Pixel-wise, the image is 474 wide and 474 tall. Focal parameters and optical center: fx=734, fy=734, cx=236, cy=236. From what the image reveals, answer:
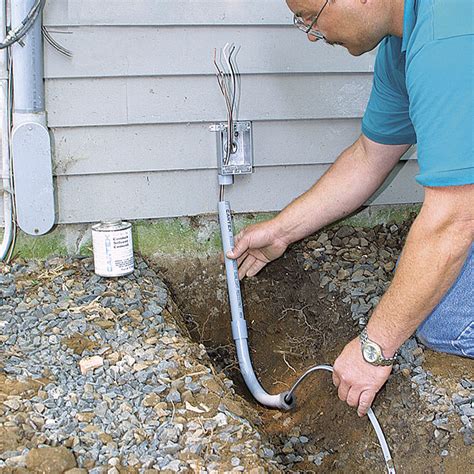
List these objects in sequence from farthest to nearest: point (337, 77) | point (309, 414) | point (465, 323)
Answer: point (337, 77) → point (309, 414) → point (465, 323)

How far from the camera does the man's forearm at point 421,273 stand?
68.4 inches

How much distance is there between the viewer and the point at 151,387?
2.05m

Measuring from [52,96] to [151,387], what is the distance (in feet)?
3.85

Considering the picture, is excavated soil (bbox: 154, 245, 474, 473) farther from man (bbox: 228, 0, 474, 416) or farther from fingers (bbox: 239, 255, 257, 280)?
man (bbox: 228, 0, 474, 416)

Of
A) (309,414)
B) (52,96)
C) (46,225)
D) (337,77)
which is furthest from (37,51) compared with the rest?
(309,414)

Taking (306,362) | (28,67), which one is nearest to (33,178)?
(28,67)

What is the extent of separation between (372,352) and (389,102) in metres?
0.83

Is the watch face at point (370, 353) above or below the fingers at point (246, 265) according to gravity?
above

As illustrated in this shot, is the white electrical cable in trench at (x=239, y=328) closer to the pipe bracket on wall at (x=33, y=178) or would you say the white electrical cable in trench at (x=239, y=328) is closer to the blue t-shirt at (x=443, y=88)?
the pipe bracket on wall at (x=33, y=178)

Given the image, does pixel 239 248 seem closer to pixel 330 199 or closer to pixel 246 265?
pixel 246 265

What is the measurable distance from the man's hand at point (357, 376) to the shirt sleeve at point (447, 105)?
525mm

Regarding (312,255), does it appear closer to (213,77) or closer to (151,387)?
(213,77)

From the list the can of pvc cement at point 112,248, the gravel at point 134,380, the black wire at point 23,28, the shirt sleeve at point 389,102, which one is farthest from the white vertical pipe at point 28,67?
the shirt sleeve at point 389,102

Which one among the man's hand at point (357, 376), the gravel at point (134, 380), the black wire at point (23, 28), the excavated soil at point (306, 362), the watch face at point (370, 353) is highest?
the black wire at point (23, 28)
